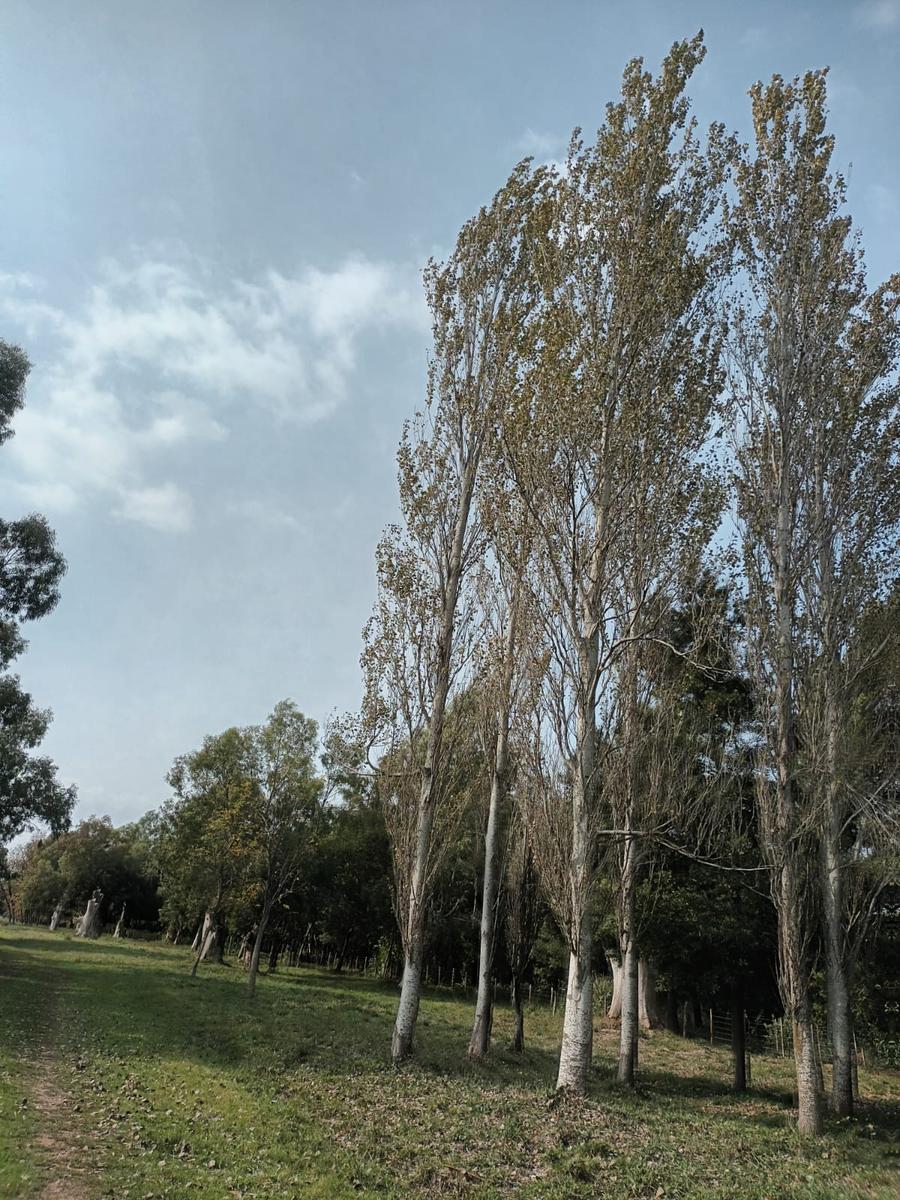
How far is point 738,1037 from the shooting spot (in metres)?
16.6

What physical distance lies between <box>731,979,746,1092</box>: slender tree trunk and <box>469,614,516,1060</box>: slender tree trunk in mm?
6080

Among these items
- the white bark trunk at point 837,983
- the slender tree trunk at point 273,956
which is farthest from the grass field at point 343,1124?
the slender tree trunk at point 273,956

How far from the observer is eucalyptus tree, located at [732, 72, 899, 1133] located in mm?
13094

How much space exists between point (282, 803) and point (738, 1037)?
15.7 m

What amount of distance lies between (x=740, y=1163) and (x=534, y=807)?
5.52 meters

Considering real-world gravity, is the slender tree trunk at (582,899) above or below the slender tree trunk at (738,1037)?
above

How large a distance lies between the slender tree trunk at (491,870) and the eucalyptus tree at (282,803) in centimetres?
1085

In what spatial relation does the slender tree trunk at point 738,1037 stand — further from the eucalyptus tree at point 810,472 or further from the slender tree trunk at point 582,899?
the slender tree trunk at point 582,899

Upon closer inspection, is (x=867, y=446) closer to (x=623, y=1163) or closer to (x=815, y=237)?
(x=815, y=237)

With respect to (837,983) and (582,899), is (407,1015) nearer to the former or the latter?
(582,899)

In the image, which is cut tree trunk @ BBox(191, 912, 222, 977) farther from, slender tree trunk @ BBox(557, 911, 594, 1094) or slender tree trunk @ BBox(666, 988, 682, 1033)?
slender tree trunk @ BBox(557, 911, 594, 1094)

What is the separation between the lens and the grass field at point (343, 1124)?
637cm

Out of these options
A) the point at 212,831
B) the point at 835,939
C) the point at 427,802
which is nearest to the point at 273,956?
the point at 212,831

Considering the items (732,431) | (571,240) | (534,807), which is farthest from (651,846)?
(571,240)
